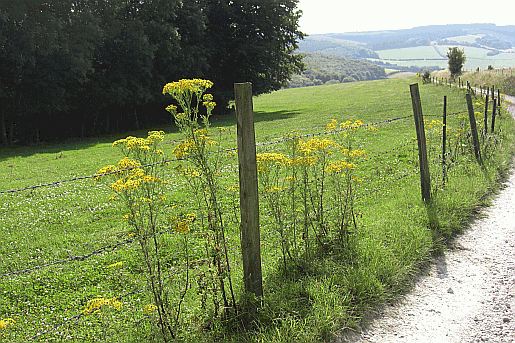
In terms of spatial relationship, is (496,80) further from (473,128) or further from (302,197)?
(302,197)

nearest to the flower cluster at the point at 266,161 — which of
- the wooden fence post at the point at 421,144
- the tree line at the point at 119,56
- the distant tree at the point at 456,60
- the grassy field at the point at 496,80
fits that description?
the wooden fence post at the point at 421,144

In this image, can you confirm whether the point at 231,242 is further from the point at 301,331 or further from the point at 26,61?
the point at 26,61

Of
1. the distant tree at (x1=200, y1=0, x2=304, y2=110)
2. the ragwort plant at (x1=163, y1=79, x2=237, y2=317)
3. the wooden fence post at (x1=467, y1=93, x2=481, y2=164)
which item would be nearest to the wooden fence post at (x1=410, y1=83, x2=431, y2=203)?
the wooden fence post at (x1=467, y1=93, x2=481, y2=164)

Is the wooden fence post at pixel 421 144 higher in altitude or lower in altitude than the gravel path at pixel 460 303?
higher

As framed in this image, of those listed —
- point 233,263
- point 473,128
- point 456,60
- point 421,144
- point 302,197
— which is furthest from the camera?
point 456,60

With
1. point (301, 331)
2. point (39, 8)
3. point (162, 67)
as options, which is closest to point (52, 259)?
point (301, 331)

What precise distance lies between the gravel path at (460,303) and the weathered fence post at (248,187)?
4.24ft

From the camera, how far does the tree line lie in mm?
26297

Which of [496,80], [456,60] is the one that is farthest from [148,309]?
[456,60]

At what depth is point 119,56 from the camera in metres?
32.5

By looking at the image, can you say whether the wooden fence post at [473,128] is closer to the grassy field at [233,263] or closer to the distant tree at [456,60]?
the grassy field at [233,263]

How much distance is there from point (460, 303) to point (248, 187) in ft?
11.4

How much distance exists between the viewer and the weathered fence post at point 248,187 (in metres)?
4.43

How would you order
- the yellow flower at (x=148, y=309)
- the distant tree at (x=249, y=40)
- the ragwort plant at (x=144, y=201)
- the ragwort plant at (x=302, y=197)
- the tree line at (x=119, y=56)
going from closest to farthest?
the ragwort plant at (x=144, y=201)
the yellow flower at (x=148, y=309)
the ragwort plant at (x=302, y=197)
the tree line at (x=119, y=56)
the distant tree at (x=249, y=40)
